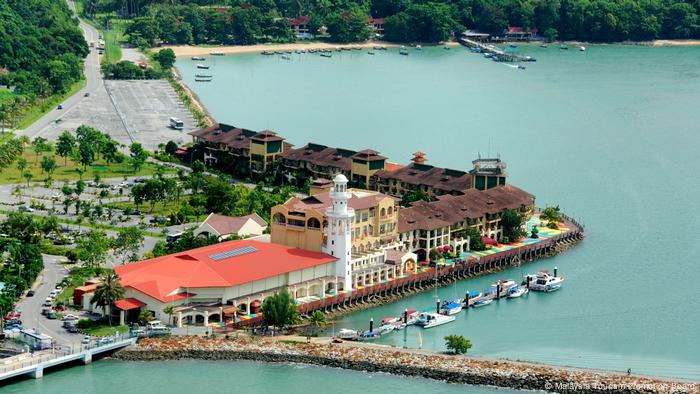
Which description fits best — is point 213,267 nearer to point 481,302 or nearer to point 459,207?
point 481,302

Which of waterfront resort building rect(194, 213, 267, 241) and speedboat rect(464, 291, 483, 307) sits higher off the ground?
waterfront resort building rect(194, 213, 267, 241)

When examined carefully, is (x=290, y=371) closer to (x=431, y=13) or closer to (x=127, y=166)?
(x=127, y=166)

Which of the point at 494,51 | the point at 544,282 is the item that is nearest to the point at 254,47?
the point at 494,51

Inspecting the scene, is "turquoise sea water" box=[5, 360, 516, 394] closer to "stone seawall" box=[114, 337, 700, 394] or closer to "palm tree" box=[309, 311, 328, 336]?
"stone seawall" box=[114, 337, 700, 394]

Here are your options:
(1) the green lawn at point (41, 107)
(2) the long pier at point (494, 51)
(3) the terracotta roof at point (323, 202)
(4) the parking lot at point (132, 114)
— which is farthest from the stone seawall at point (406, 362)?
(2) the long pier at point (494, 51)

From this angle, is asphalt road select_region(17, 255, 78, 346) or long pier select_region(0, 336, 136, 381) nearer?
long pier select_region(0, 336, 136, 381)

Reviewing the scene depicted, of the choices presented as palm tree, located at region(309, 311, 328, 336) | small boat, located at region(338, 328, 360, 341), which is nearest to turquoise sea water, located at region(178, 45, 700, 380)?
small boat, located at region(338, 328, 360, 341)

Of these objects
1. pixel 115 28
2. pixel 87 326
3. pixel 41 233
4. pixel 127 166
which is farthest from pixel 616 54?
pixel 87 326

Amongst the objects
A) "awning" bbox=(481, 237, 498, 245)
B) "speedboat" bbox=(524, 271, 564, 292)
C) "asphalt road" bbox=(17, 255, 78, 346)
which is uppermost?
"awning" bbox=(481, 237, 498, 245)
